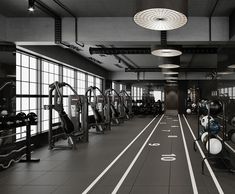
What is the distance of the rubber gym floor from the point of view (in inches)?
180

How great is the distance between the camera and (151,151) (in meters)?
7.66

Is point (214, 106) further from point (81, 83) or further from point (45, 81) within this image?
point (81, 83)

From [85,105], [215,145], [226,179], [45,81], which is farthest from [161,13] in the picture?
[45,81]

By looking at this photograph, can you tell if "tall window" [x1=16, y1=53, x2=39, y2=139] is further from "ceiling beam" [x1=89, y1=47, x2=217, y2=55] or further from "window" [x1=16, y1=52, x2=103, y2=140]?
"ceiling beam" [x1=89, y1=47, x2=217, y2=55]

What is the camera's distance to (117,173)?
5.47 metres

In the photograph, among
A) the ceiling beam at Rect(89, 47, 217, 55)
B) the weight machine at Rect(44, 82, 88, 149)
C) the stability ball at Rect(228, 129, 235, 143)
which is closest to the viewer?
the stability ball at Rect(228, 129, 235, 143)

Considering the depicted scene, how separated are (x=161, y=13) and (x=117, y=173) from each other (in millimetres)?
3351

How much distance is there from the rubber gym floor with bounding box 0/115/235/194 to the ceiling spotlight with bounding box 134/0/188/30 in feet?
8.13

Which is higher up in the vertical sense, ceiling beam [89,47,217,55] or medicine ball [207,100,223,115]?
ceiling beam [89,47,217,55]

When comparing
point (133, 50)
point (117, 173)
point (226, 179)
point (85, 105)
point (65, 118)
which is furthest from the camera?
point (133, 50)

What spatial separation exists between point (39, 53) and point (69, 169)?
14.0ft

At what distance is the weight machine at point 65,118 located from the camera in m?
7.98

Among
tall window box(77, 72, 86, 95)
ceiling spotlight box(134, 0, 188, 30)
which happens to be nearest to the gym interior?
ceiling spotlight box(134, 0, 188, 30)

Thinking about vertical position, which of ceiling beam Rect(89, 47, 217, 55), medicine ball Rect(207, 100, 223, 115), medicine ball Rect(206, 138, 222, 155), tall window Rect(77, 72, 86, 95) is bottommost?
medicine ball Rect(206, 138, 222, 155)
